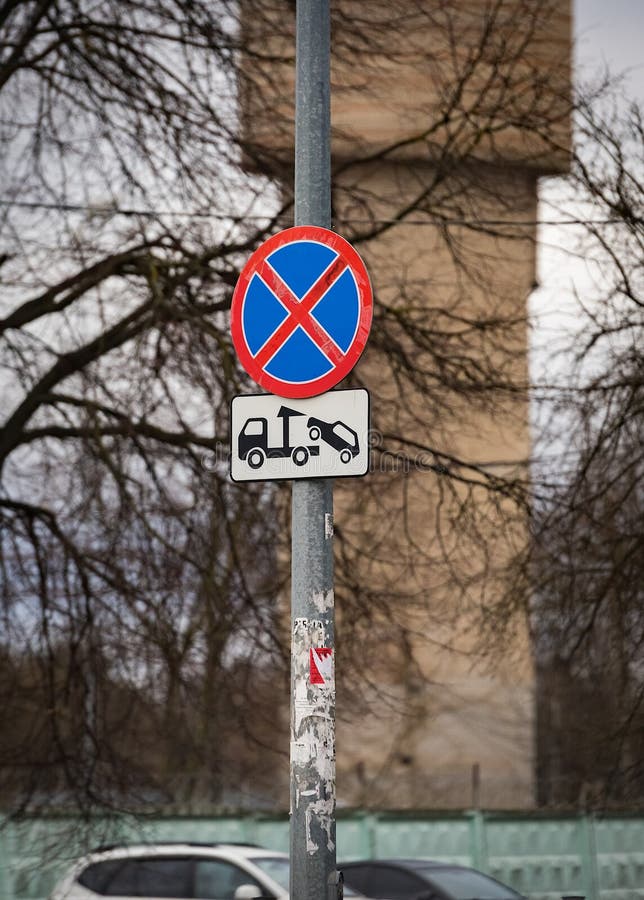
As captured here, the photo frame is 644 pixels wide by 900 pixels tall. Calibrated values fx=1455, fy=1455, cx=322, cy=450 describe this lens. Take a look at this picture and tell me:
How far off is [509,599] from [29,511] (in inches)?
157

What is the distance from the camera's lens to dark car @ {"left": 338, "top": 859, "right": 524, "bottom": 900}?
1384cm

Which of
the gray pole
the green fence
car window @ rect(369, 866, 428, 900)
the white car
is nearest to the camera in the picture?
the gray pole

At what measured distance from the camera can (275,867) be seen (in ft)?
46.8

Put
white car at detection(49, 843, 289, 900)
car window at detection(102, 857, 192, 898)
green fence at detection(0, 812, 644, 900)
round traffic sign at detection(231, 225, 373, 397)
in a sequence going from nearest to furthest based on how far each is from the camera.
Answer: round traffic sign at detection(231, 225, 373, 397), white car at detection(49, 843, 289, 900), car window at detection(102, 857, 192, 898), green fence at detection(0, 812, 644, 900)

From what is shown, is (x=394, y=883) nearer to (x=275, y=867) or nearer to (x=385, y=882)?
(x=385, y=882)

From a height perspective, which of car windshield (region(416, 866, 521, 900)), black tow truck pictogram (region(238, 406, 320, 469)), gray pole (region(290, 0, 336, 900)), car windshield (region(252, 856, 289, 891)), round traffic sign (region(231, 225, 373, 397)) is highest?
round traffic sign (region(231, 225, 373, 397))

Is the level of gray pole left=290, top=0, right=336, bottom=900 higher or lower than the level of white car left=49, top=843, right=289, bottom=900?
higher

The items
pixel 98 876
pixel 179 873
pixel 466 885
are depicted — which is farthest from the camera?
pixel 98 876

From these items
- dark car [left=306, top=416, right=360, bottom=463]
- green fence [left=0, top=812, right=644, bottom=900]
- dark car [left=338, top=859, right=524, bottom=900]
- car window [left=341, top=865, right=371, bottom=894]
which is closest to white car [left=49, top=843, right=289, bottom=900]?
car window [left=341, top=865, right=371, bottom=894]

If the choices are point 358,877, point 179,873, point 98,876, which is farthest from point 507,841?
point 98,876

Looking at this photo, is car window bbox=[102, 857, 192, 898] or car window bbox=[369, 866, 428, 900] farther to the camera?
car window bbox=[102, 857, 192, 898]

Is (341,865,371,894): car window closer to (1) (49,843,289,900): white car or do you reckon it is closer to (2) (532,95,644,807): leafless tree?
(1) (49,843,289,900): white car

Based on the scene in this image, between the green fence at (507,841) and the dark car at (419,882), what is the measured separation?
3543 millimetres

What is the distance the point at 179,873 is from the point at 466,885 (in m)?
2.84
